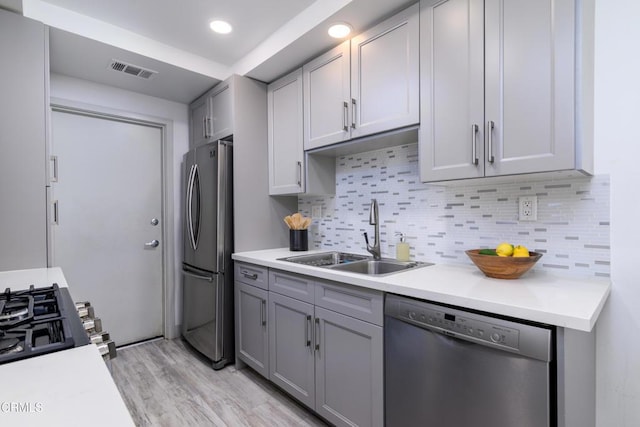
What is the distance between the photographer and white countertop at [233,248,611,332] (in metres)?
0.96

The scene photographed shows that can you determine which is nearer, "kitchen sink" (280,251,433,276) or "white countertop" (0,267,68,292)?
"white countertop" (0,267,68,292)

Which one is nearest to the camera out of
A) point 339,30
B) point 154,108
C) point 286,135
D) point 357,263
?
point 339,30

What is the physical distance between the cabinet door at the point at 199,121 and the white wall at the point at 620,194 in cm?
259

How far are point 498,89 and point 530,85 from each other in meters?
0.12

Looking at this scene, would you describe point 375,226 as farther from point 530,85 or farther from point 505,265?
point 530,85

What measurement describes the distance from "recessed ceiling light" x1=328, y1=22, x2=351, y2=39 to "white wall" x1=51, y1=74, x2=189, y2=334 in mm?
1841

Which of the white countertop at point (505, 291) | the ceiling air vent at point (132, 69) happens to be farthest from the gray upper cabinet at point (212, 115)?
the white countertop at point (505, 291)

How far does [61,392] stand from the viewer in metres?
0.56

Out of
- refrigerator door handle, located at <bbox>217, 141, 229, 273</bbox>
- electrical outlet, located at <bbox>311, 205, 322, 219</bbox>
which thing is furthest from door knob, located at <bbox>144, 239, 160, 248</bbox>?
electrical outlet, located at <bbox>311, 205, 322, 219</bbox>

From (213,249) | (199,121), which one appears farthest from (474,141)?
(199,121)

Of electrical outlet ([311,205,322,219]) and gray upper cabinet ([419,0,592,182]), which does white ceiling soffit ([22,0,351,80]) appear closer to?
gray upper cabinet ([419,0,592,182])

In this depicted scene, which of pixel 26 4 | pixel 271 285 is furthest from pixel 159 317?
pixel 26 4

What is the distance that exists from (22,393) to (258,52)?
2338mm

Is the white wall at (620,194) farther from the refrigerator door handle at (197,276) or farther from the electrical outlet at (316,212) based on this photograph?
the refrigerator door handle at (197,276)
